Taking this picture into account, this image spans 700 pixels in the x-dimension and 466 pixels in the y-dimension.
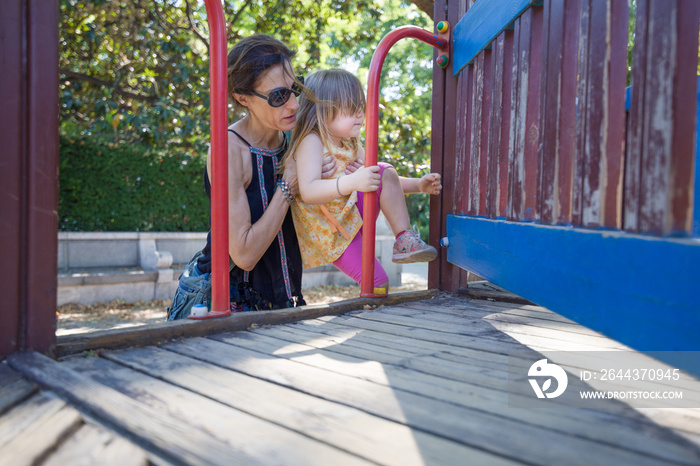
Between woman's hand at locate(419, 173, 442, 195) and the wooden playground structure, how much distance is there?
1.72 feet

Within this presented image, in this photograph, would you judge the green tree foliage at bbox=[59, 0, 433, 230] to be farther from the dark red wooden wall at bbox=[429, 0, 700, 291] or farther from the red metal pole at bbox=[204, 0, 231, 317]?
the red metal pole at bbox=[204, 0, 231, 317]

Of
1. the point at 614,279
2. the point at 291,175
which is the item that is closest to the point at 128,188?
the point at 291,175

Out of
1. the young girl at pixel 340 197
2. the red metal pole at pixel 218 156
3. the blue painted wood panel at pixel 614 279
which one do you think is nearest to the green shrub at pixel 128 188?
the young girl at pixel 340 197

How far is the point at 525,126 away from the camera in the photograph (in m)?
1.49

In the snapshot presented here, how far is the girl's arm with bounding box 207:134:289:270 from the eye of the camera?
6.26ft

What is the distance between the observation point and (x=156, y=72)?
6.66 metres

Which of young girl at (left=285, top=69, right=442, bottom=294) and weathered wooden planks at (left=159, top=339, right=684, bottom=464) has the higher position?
young girl at (left=285, top=69, right=442, bottom=294)

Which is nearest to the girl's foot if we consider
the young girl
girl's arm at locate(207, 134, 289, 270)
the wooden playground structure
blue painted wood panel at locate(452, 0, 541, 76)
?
the young girl

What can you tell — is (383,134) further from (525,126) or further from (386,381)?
(386,381)

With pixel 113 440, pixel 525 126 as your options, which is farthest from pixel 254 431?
pixel 525 126

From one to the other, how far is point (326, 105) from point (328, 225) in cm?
51

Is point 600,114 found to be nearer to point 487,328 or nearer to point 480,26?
point 487,328

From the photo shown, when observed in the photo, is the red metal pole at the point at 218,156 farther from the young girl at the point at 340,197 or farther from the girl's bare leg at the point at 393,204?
the girl's bare leg at the point at 393,204

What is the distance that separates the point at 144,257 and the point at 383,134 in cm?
343
